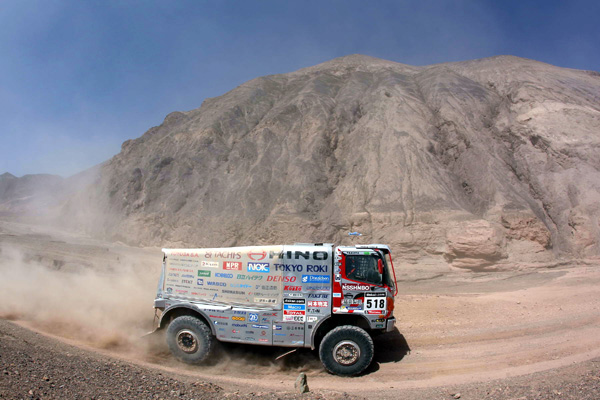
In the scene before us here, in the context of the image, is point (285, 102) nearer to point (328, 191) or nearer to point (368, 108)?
point (368, 108)

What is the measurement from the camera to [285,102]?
39250 millimetres

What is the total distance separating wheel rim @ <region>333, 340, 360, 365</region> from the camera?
7.41 m

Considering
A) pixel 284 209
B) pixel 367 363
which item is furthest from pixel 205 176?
pixel 367 363

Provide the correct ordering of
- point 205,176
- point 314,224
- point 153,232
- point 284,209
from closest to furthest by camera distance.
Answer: point 314,224 < point 284,209 < point 153,232 < point 205,176

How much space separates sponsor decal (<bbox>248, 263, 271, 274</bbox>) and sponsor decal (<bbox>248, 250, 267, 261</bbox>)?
0.39ft

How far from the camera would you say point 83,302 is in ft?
38.4

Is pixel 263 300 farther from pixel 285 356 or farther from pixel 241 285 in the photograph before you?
pixel 285 356

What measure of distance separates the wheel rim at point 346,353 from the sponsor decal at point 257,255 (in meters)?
2.24

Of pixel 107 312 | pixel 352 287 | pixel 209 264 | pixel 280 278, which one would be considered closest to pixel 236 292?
pixel 209 264

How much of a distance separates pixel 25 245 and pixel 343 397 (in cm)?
2866

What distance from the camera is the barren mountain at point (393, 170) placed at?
889 inches

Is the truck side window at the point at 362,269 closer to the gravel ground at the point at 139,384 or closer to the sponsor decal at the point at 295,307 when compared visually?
the sponsor decal at the point at 295,307

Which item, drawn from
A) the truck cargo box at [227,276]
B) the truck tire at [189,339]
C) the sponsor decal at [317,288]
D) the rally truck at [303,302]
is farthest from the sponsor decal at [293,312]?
the truck tire at [189,339]

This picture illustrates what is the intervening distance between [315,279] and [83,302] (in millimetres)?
8209
